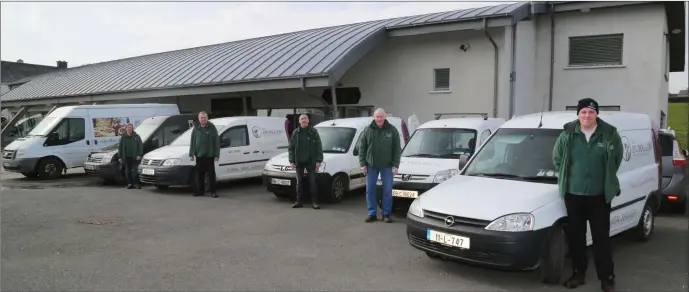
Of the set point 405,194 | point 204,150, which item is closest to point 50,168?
point 204,150

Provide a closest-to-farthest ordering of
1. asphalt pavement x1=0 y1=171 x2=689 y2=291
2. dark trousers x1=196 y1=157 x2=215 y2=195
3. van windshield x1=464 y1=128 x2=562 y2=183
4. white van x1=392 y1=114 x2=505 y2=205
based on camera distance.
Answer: asphalt pavement x1=0 y1=171 x2=689 y2=291 → van windshield x1=464 y1=128 x2=562 y2=183 → white van x1=392 y1=114 x2=505 y2=205 → dark trousers x1=196 y1=157 x2=215 y2=195

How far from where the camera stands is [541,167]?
5.42m

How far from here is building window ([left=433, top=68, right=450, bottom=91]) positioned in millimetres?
14539

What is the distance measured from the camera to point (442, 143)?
878 cm

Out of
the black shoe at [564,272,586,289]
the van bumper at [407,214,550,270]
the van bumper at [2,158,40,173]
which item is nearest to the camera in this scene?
the van bumper at [407,214,550,270]

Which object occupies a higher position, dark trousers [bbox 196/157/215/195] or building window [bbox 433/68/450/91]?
building window [bbox 433/68/450/91]

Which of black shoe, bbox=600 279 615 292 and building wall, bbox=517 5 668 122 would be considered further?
building wall, bbox=517 5 668 122

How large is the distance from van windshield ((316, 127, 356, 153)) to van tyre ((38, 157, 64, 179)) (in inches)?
336

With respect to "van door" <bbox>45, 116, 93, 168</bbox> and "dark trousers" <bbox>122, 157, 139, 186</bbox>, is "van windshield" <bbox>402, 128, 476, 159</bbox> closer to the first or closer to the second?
"dark trousers" <bbox>122, 157, 139, 186</bbox>

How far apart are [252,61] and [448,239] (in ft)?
46.2

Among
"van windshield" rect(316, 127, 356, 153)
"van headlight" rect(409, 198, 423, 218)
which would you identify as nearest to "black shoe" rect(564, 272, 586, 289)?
"van headlight" rect(409, 198, 423, 218)

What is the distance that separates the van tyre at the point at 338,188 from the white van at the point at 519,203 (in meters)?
3.99

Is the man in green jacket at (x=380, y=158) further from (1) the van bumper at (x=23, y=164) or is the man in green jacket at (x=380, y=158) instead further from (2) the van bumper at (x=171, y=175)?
(1) the van bumper at (x=23, y=164)

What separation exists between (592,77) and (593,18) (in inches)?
62.1
